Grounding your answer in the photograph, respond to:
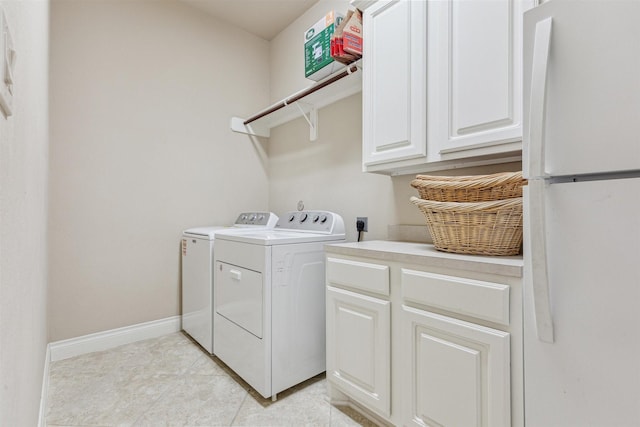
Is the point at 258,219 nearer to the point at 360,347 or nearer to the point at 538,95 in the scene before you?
the point at 360,347

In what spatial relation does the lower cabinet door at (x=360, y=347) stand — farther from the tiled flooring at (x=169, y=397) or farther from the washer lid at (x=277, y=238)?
the washer lid at (x=277, y=238)

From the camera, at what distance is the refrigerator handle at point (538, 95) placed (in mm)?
773

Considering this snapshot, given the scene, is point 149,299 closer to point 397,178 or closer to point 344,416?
point 344,416

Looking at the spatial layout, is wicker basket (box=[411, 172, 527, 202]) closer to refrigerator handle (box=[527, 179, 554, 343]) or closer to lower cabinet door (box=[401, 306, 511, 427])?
refrigerator handle (box=[527, 179, 554, 343])

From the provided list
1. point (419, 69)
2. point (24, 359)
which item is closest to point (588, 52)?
point (419, 69)

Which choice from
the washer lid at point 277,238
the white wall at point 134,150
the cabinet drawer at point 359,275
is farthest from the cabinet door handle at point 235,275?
the white wall at point 134,150

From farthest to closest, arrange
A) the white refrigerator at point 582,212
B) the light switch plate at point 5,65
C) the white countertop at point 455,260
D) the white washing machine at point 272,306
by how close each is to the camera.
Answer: the white washing machine at point 272,306
the white countertop at point 455,260
the white refrigerator at point 582,212
the light switch plate at point 5,65

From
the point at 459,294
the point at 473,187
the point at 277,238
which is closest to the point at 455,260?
the point at 459,294

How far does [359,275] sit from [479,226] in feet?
1.81

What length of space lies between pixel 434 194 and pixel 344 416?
3.82ft

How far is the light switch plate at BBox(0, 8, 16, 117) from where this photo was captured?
19.6 inches

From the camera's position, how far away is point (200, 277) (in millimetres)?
2213

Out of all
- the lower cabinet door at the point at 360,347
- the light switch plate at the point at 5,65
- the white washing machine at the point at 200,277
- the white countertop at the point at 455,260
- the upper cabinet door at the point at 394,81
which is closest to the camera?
the light switch plate at the point at 5,65

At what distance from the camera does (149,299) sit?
8.02ft
